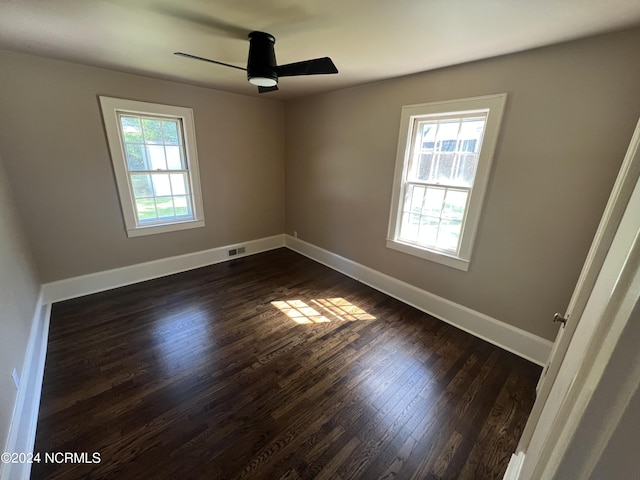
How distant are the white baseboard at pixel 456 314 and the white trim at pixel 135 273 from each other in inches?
66.9

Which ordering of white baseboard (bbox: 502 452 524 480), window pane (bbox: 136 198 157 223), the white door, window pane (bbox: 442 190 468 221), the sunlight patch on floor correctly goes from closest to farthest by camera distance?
the white door → white baseboard (bbox: 502 452 524 480) → window pane (bbox: 442 190 468 221) → the sunlight patch on floor → window pane (bbox: 136 198 157 223)

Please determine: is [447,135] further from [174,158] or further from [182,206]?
[182,206]

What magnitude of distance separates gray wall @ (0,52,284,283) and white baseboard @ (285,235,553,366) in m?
2.00

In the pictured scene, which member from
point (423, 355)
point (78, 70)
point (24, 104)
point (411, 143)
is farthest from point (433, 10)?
point (24, 104)

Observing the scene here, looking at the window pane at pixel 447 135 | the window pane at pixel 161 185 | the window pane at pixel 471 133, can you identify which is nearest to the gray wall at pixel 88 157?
the window pane at pixel 161 185

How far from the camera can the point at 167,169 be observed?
3328 mm

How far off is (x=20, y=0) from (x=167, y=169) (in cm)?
200

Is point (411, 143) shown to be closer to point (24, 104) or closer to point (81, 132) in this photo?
point (81, 132)

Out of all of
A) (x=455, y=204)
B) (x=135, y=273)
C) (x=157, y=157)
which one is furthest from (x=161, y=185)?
(x=455, y=204)

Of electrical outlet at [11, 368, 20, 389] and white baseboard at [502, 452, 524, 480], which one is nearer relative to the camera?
Answer: white baseboard at [502, 452, 524, 480]

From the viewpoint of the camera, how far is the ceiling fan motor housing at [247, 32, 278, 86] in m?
1.72

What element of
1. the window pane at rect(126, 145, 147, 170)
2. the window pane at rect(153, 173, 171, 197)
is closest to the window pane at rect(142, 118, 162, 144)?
the window pane at rect(126, 145, 147, 170)

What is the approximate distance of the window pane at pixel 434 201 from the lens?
2.61m
